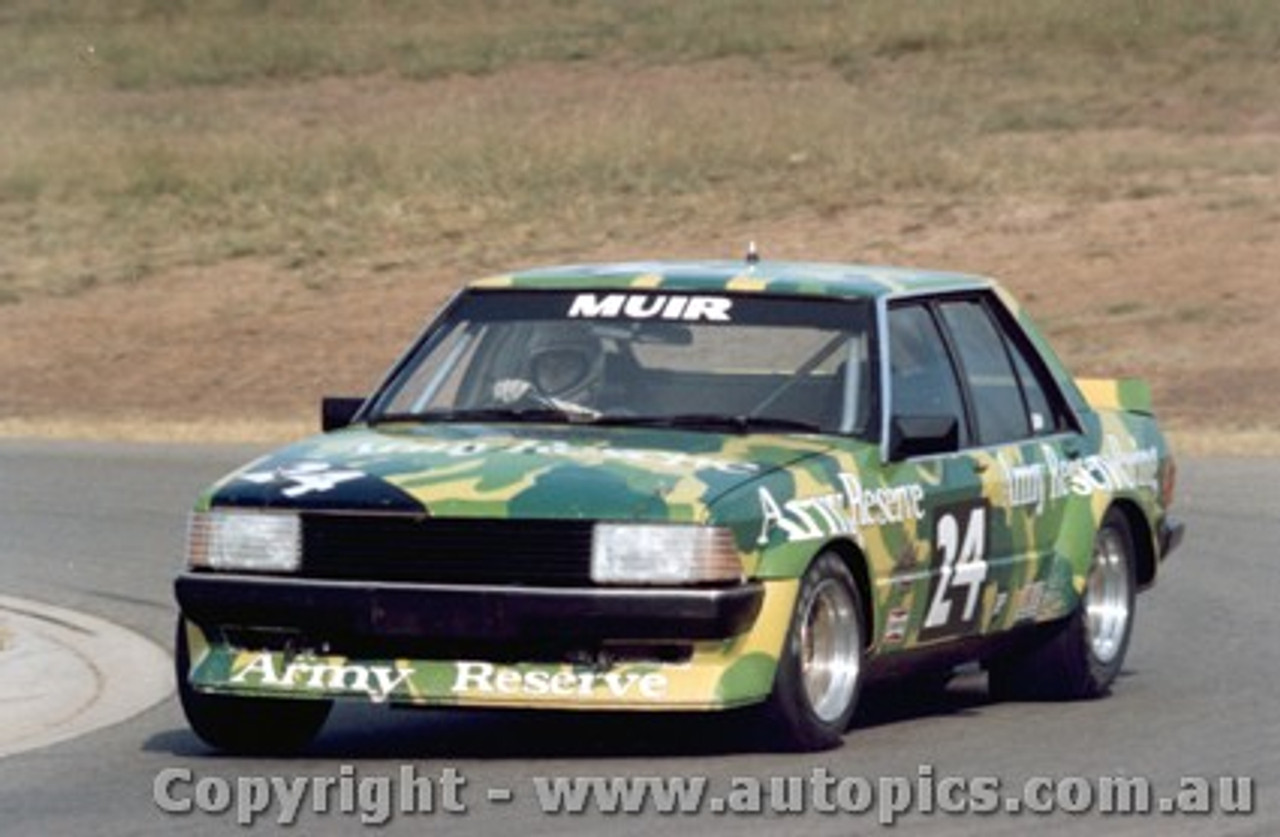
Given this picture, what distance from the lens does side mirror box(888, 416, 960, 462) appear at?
10969 mm

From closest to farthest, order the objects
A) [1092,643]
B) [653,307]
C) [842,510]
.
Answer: [842,510], [653,307], [1092,643]

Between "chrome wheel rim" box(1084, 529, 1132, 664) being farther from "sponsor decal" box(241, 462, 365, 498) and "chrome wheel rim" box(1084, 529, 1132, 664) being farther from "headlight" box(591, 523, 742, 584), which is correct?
"sponsor decal" box(241, 462, 365, 498)

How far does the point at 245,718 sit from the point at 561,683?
42.8 inches

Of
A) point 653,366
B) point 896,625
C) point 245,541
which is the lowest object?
point 896,625

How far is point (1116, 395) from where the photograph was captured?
1303 centimetres

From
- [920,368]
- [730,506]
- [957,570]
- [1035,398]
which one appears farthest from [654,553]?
[1035,398]

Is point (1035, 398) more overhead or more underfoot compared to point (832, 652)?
more overhead

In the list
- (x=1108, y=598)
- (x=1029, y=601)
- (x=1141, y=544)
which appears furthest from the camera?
(x=1141, y=544)

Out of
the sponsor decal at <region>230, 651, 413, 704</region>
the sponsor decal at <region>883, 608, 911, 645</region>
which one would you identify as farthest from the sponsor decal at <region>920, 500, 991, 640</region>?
the sponsor decal at <region>230, 651, 413, 704</region>

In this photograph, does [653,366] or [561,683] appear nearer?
[561,683]

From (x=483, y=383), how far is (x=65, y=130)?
38453 millimetres

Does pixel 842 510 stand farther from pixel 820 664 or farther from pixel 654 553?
pixel 654 553

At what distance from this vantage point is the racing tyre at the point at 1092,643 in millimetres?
12008

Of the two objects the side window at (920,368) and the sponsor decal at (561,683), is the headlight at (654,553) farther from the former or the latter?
the side window at (920,368)
